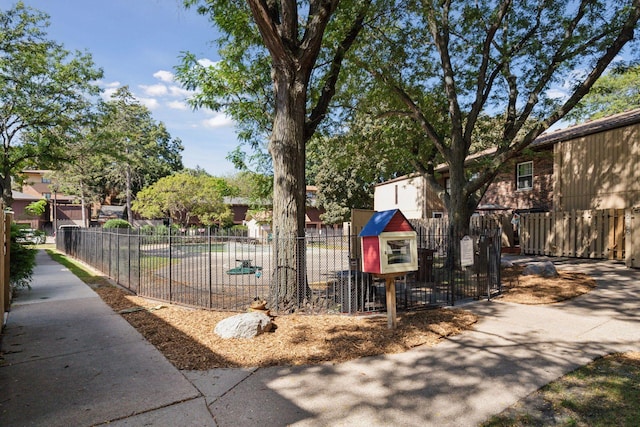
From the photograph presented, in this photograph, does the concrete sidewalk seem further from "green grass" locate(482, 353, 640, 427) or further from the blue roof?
the blue roof

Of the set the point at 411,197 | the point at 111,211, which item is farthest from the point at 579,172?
the point at 111,211

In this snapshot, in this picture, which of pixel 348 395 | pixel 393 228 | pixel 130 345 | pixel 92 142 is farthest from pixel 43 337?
pixel 92 142

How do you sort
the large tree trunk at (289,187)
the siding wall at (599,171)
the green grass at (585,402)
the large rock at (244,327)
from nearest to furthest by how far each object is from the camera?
→ the green grass at (585,402) → the large rock at (244,327) → the large tree trunk at (289,187) → the siding wall at (599,171)

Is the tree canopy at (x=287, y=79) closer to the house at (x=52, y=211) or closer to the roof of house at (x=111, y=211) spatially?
the house at (x=52, y=211)

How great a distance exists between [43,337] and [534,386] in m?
6.85

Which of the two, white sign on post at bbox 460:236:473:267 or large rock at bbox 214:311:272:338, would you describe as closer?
large rock at bbox 214:311:272:338

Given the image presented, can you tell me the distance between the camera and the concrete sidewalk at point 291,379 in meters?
3.33

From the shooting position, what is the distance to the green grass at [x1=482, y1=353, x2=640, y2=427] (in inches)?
126

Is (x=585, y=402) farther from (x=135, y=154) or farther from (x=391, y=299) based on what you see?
(x=135, y=154)

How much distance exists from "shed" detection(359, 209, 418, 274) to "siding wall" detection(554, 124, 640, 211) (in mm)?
12821

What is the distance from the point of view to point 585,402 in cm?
351

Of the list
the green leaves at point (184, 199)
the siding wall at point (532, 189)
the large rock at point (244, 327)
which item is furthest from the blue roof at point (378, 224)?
the green leaves at point (184, 199)

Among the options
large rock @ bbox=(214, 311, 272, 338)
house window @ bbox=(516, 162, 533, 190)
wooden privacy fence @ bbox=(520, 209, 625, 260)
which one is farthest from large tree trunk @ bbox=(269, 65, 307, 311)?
house window @ bbox=(516, 162, 533, 190)

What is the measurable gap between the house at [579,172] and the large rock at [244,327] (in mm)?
12862
